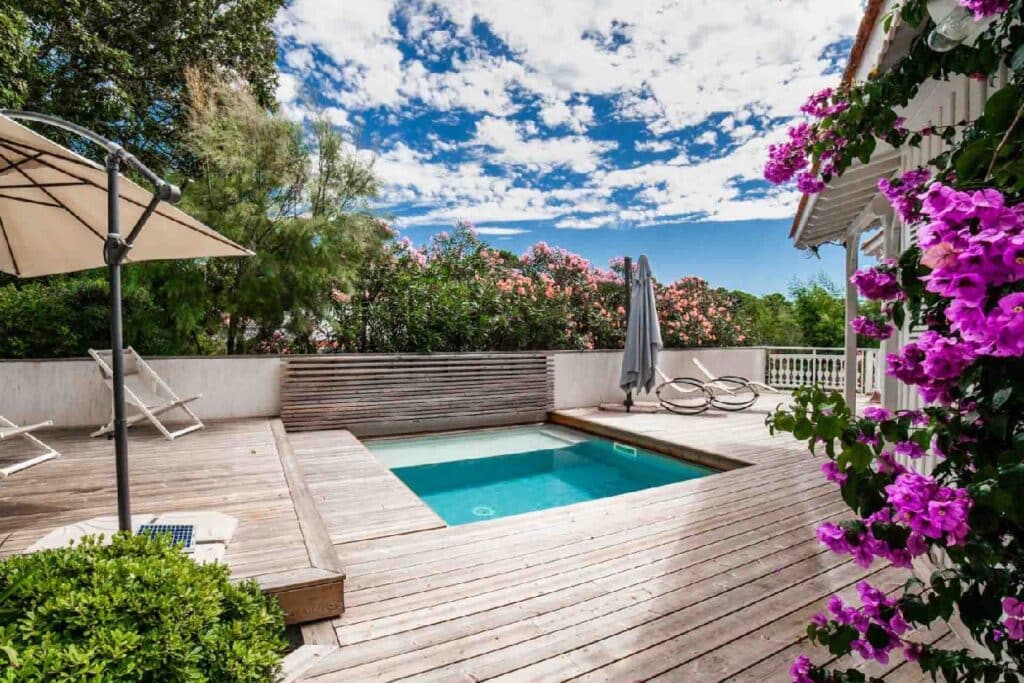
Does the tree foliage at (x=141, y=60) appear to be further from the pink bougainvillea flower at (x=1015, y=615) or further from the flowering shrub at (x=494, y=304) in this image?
the pink bougainvillea flower at (x=1015, y=615)

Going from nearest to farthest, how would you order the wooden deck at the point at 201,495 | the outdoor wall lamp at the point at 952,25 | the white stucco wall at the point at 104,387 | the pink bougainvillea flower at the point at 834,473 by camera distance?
the pink bougainvillea flower at the point at 834,473, the outdoor wall lamp at the point at 952,25, the wooden deck at the point at 201,495, the white stucco wall at the point at 104,387

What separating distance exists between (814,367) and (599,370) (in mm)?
4647

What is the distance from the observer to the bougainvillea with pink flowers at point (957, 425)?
768mm

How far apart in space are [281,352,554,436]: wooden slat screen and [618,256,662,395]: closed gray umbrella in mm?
1149

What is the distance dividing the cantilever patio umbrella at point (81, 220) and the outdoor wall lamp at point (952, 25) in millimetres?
2520

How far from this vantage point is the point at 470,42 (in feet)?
39.9

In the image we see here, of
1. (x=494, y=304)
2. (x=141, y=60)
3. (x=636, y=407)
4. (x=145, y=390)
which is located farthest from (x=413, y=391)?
(x=141, y=60)

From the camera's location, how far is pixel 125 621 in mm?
1127

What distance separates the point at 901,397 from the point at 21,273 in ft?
19.5

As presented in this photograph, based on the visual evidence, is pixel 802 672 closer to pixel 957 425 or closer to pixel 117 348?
pixel 957 425

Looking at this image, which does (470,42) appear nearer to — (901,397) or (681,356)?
(681,356)

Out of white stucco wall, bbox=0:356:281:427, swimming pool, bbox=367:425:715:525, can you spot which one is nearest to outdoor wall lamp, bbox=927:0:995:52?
swimming pool, bbox=367:425:715:525

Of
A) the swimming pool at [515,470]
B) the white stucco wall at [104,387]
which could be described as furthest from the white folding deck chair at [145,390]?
the swimming pool at [515,470]

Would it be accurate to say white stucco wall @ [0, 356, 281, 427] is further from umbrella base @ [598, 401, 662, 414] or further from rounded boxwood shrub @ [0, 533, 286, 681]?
rounded boxwood shrub @ [0, 533, 286, 681]
